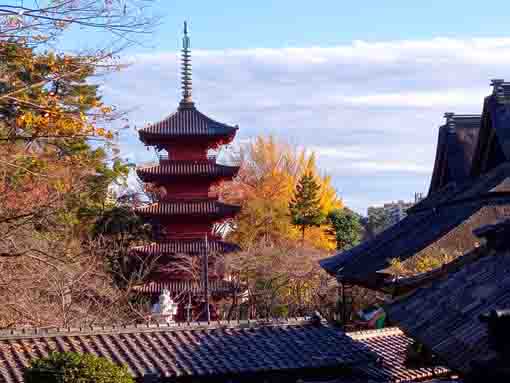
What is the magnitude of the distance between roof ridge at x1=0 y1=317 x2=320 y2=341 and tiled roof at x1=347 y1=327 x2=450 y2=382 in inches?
81.6

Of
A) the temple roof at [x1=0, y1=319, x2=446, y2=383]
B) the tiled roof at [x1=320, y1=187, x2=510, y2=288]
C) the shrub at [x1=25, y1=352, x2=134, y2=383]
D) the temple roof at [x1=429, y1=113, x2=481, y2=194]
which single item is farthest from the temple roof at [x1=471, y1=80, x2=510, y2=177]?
the shrub at [x1=25, y1=352, x2=134, y2=383]

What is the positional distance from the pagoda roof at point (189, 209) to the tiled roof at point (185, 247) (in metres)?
1.18

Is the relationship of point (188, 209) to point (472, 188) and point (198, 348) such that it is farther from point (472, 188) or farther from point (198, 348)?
point (198, 348)

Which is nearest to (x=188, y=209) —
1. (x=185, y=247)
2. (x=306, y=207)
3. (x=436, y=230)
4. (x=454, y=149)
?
(x=185, y=247)

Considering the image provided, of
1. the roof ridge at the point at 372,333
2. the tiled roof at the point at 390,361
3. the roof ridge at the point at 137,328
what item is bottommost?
the tiled roof at the point at 390,361

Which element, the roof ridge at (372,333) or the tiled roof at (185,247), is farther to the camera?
the tiled roof at (185,247)

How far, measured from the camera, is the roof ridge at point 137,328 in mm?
14172

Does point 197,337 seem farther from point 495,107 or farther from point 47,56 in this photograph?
point 495,107

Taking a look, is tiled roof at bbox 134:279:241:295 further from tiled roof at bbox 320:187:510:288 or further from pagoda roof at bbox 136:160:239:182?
tiled roof at bbox 320:187:510:288

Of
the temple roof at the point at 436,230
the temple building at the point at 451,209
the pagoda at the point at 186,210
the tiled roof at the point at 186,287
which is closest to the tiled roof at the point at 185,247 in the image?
the pagoda at the point at 186,210

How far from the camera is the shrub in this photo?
37.1 ft

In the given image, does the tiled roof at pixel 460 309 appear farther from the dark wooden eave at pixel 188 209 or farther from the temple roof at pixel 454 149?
the dark wooden eave at pixel 188 209

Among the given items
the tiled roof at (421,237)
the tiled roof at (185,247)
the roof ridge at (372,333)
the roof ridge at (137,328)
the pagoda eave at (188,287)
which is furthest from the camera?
the tiled roof at (185,247)

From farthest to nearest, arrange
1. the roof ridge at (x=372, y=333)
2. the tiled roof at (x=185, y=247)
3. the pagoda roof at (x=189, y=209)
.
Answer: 1. the pagoda roof at (x=189, y=209)
2. the tiled roof at (x=185, y=247)
3. the roof ridge at (x=372, y=333)
